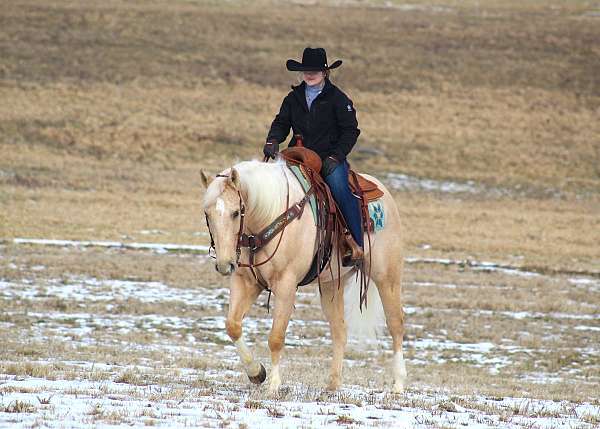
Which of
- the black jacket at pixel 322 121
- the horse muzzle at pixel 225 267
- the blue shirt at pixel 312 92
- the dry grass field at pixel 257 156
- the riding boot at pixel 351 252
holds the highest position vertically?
the blue shirt at pixel 312 92

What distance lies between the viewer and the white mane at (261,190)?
355 inches

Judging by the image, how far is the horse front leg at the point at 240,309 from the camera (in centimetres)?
916

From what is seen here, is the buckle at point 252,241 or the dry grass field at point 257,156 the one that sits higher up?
the buckle at point 252,241

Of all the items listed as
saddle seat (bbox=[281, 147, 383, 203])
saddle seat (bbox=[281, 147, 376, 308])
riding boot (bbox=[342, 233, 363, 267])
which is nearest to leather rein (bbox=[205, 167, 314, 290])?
saddle seat (bbox=[281, 147, 376, 308])

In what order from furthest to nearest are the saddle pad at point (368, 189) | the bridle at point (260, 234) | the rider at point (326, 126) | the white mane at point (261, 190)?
the saddle pad at point (368, 189), the rider at point (326, 126), the white mane at point (261, 190), the bridle at point (260, 234)

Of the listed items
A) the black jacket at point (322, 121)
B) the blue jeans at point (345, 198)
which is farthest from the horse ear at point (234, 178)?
the blue jeans at point (345, 198)

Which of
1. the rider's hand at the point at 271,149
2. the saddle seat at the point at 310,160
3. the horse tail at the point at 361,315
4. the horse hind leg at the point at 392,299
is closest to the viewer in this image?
the rider's hand at the point at 271,149

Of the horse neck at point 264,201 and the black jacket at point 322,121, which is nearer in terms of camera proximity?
the horse neck at point 264,201

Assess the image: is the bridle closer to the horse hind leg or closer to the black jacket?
the black jacket

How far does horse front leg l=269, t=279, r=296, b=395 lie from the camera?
9.22m

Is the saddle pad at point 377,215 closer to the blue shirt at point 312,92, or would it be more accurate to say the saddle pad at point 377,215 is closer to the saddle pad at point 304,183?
the saddle pad at point 304,183

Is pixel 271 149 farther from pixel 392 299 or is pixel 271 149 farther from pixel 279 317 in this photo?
pixel 392 299

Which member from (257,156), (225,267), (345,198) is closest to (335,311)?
(345,198)

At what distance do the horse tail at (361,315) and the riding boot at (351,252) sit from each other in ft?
1.88
